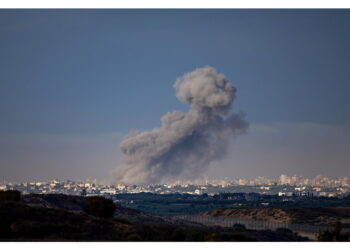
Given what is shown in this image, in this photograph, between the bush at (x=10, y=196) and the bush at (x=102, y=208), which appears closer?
the bush at (x=102, y=208)

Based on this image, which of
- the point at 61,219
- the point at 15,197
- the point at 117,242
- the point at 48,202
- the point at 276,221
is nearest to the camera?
the point at 117,242

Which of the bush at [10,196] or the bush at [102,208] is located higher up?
the bush at [10,196]

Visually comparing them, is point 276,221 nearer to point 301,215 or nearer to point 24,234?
point 301,215

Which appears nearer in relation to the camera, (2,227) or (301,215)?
(2,227)

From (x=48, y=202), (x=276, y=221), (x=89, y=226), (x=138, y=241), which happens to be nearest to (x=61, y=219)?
(x=89, y=226)

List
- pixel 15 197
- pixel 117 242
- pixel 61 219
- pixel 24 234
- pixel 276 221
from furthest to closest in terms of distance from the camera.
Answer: pixel 276 221, pixel 15 197, pixel 61 219, pixel 24 234, pixel 117 242

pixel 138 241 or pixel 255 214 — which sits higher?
pixel 255 214

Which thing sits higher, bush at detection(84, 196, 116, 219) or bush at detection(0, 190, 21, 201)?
bush at detection(0, 190, 21, 201)

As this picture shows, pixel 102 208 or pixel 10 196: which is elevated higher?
pixel 10 196

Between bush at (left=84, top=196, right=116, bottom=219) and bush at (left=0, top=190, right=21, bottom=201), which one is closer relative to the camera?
bush at (left=84, top=196, right=116, bottom=219)

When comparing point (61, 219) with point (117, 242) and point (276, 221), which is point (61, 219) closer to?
point (117, 242)

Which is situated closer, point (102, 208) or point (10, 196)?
point (102, 208)
